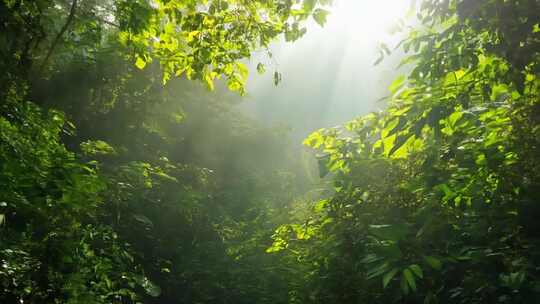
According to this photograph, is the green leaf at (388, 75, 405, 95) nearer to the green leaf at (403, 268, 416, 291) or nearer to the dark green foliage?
the dark green foliage

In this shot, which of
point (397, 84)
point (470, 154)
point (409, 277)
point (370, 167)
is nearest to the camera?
point (409, 277)

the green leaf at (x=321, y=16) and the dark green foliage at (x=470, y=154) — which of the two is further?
the green leaf at (x=321, y=16)

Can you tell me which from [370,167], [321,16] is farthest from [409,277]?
[370,167]

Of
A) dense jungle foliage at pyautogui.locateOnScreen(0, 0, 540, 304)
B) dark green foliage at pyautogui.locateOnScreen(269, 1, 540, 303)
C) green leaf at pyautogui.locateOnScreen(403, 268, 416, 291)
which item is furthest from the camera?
dense jungle foliage at pyautogui.locateOnScreen(0, 0, 540, 304)

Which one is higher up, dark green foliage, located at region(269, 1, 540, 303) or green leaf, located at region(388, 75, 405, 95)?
green leaf, located at region(388, 75, 405, 95)

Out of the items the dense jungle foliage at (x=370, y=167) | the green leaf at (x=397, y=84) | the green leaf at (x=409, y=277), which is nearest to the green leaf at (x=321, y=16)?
the dense jungle foliage at (x=370, y=167)

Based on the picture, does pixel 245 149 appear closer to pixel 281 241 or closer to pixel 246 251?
pixel 246 251

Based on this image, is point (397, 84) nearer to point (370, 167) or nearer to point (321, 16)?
point (321, 16)

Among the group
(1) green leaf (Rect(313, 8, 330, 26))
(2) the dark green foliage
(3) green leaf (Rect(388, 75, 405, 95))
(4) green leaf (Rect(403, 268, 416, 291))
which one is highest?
(1) green leaf (Rect(313, 8, 330, 26))

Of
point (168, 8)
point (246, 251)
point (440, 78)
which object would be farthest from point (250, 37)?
point (246, 251)

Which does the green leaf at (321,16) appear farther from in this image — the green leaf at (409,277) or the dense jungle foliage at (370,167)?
the green leaf at (409,277)

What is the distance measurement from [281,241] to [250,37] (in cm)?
259

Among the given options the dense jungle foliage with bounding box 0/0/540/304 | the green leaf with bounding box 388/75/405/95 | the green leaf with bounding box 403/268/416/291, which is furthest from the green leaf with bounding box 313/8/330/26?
the green leaf with bounding box 403/268/416/291

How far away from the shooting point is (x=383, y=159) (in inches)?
163
